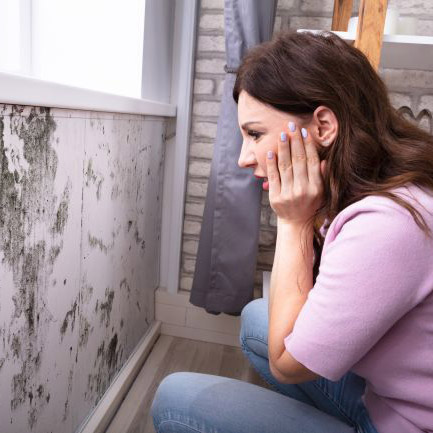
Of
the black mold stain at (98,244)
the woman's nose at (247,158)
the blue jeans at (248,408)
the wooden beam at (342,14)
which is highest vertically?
the wooden beam at (342,14)

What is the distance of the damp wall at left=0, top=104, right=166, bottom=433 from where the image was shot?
0.75m

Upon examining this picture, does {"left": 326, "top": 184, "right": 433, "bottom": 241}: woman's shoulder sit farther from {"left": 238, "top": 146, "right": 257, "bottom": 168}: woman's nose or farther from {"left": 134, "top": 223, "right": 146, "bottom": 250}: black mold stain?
{"left": 134, "top": 223, "right": 146, "bottom": 250}: black mold stain

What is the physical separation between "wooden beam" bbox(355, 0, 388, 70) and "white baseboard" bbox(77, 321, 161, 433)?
1145 mm

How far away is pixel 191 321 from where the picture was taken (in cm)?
183

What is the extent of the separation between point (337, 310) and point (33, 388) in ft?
2.06

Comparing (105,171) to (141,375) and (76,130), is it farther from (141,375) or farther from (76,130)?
(141,375)

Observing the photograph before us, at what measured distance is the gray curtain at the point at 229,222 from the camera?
1.43 meters

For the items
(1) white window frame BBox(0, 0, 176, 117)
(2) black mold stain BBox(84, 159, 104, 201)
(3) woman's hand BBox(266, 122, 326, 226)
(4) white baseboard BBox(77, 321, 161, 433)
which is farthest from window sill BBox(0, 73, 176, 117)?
(4) white baseboard BBox(77, 321, 161, 433)

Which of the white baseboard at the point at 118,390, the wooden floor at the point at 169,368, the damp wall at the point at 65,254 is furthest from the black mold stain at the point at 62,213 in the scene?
the wooden floor at the point at 169,368

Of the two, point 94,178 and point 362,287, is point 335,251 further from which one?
point 94,178

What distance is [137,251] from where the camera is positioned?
1.47 meters

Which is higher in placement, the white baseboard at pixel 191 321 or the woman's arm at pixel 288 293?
the woman's arm at pixel 288 293

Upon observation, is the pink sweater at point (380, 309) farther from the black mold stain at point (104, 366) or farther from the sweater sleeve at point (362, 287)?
the black mold stain at point (104, 366)

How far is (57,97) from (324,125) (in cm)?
48
